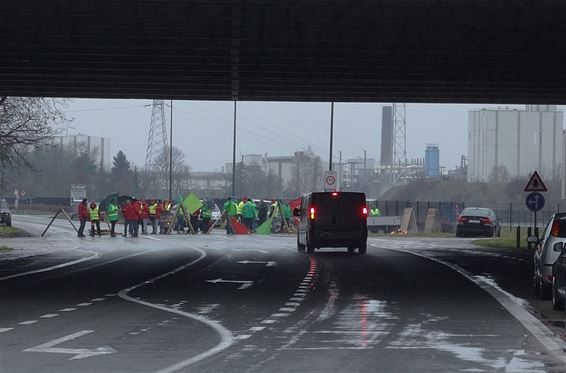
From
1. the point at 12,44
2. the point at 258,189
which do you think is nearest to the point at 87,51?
the point at 12,44

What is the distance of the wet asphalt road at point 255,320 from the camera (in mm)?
12812

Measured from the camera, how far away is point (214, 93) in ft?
139

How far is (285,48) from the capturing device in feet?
104

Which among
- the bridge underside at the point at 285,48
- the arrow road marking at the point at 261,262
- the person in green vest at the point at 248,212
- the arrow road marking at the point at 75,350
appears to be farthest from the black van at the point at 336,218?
the arrow road marking at the point at 75,350

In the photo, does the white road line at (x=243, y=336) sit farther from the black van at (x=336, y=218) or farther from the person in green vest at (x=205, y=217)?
the person in green vest at (x=205, y=217)

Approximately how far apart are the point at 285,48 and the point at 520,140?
117917 mm

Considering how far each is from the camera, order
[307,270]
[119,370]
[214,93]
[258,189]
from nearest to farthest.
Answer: [119,370]
[307,270]
[214,93]
[258,189]

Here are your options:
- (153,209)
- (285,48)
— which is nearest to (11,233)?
(153,209)

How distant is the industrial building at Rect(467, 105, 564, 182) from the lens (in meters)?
145

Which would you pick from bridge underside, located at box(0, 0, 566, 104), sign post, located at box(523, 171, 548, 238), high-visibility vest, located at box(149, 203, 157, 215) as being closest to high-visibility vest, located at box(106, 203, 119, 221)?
high-visibility vest, located at box(149, 203, 157, 215)

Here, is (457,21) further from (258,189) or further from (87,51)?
(258,189)

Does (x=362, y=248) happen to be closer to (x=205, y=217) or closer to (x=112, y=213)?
(x=112, y=213)

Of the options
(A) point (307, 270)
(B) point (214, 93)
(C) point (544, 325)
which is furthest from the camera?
(B) point (214, 93)

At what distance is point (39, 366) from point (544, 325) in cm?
750
